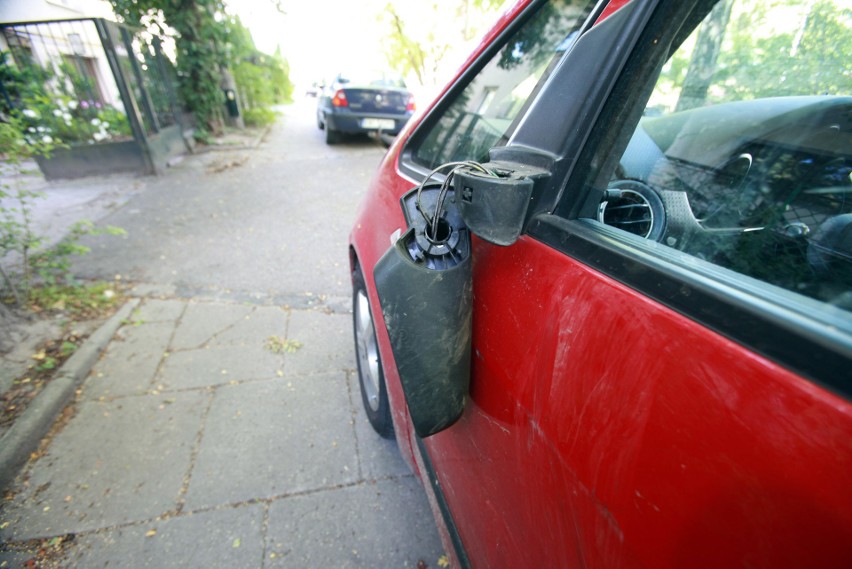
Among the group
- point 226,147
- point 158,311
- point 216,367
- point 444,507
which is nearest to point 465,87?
point 444,507

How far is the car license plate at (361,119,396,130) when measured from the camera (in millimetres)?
8461

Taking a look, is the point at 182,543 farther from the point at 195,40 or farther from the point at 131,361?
the point at 195,40

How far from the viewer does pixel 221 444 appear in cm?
204

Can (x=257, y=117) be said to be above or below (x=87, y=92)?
below

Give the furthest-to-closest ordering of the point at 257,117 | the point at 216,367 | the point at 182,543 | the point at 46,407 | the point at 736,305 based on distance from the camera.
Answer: the point at 257,117 < the point at 216,367 < the point at 46,407 < the point at 182,543 < the point at 736,305

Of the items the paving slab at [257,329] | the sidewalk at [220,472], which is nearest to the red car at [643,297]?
the sidewalk at [220,472]

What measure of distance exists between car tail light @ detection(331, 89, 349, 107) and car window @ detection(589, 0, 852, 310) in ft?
27.5

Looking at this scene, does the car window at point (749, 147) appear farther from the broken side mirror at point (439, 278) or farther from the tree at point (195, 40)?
the tree at point (195, 40)

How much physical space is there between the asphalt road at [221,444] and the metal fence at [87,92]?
12.0 feet

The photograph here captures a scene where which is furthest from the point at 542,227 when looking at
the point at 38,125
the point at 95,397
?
the point at 38,125

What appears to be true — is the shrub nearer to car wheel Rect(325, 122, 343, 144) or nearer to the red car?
car wheel Rect(325, 122, 343, 144)

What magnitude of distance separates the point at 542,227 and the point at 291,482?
1.76 metres

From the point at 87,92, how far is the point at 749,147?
9049 mm

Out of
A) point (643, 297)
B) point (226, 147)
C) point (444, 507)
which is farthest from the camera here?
point (226, 147)
